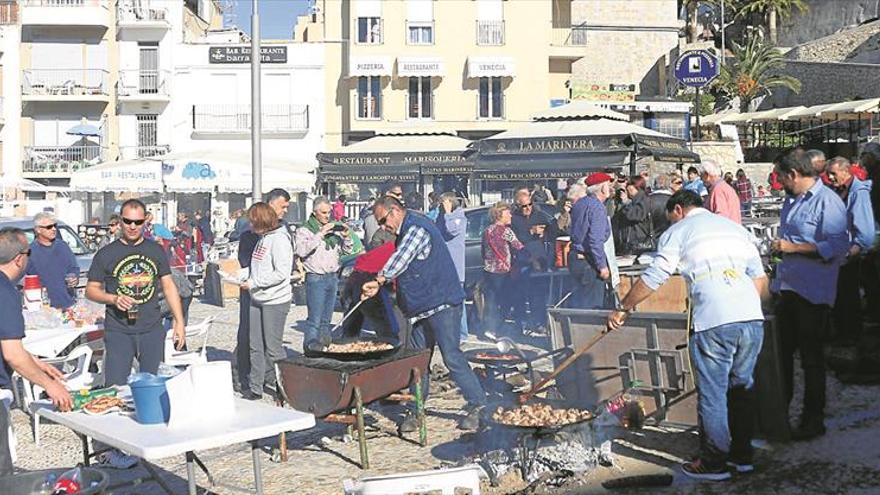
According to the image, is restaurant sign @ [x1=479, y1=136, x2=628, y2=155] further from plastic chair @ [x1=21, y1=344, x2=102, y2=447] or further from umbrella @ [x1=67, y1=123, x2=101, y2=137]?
umbrella @ [x1=67, y1=123, x2=101, y2=137]

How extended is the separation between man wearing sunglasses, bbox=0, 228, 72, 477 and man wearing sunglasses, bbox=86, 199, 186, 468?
64.7 inches

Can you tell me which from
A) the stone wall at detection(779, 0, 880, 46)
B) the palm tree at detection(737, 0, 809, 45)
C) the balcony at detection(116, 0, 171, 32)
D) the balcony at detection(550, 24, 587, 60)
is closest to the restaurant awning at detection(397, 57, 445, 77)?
the balcony at detection(550, 24, 587, 60)

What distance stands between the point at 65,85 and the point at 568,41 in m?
22.8

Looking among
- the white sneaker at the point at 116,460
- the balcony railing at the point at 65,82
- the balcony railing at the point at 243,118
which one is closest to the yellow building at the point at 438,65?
the balcony railing at the point at 243,118

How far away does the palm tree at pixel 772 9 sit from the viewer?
54938 mm

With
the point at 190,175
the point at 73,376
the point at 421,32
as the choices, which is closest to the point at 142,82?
the point at 421,32

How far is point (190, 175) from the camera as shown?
925 inches

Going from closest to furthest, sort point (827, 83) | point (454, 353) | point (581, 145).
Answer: point (454, 353) < point (581, 145) < point (827, 83)

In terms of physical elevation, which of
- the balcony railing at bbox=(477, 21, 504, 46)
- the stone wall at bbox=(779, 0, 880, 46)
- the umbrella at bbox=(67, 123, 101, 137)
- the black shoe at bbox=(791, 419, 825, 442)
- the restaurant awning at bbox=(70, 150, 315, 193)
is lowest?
the black shoe at bbox=(791, 419, 825, 442)

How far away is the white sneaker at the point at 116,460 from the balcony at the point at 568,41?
1546 inches

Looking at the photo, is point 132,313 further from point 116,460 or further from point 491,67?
point 491,67

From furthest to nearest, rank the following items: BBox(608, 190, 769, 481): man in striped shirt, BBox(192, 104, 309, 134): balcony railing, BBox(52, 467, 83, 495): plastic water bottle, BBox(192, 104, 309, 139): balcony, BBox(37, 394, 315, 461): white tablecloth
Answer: BBox(192, 104, 309, 134): balcony railing < BBox(192, 104, 309, 139): balcony < BBox(608, 190, 769, 481): man in striped shirt < BBox(37, 394, 315, 461): white tablecloth < BBox(52, 467, 83, 495): plastic water bottle

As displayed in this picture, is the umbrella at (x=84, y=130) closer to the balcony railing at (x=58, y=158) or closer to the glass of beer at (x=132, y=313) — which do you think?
the balcony railing at (x=58, y=158)

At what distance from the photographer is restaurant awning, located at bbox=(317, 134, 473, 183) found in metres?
27.8
